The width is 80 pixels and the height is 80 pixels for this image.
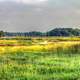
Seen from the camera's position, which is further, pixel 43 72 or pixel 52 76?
pixel 43 72

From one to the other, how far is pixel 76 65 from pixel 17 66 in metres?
6.32

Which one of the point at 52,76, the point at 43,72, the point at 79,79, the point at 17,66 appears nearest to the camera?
the point at 79,79

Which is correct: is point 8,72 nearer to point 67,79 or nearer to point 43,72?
point 43,72

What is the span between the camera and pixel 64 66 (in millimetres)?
34531

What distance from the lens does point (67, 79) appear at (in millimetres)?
27469

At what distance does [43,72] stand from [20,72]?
6.94 feet

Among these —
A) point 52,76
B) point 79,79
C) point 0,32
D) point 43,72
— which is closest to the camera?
point 79,79

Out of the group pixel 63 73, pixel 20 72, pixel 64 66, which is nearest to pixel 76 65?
pixel 64 66

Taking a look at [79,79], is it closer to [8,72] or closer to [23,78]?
[23,78]

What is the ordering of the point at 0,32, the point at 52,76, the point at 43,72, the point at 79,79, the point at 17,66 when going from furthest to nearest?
1. the point at 0,32
2. the point at 17,66
3. the point at 43,72
4. the point at 52,76
5. the point at 79,79

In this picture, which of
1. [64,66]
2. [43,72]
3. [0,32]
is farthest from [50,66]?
[0,32]

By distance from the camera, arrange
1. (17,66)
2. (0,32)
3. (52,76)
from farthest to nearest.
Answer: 1. (0,32)
2. (17,66)
3. (52,76)

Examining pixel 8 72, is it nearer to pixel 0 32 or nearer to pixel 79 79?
pixel 79 79

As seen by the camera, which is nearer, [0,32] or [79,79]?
[79,79]
